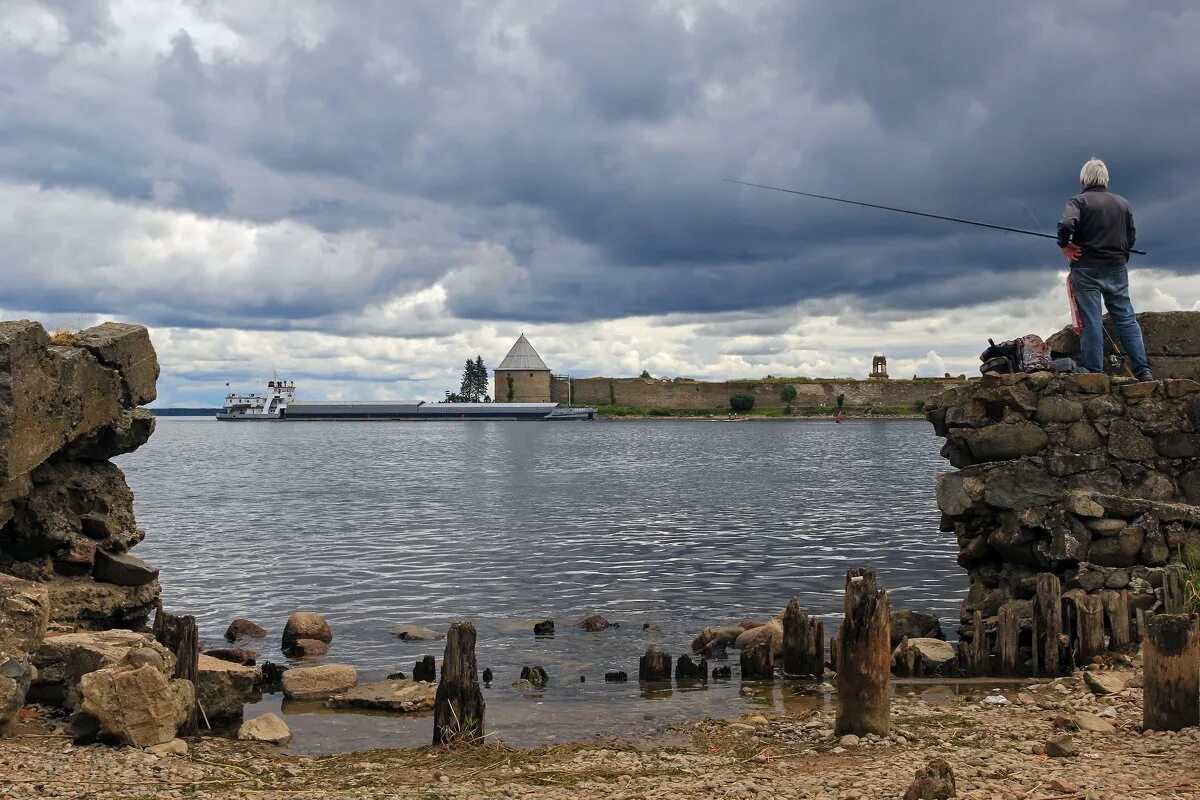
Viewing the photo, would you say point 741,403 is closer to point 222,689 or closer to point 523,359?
point 523,359

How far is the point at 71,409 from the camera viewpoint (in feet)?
33.9

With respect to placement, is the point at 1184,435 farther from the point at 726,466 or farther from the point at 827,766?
the point at 726,466

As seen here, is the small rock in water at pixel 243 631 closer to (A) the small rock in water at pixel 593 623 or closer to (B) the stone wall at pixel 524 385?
(A) the small rock in water at pixel 593 623

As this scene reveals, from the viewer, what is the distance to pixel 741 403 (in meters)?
160

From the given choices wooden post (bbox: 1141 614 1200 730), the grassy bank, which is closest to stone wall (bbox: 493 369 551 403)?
the grassy bank

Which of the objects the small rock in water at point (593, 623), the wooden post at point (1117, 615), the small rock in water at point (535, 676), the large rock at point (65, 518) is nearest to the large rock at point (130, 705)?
the large rock at point (65, 518)

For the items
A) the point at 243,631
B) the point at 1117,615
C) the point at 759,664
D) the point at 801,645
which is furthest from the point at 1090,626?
the point at 243,631

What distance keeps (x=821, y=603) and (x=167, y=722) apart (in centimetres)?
1222

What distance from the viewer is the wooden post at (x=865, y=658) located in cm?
853

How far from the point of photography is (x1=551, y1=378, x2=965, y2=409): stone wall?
160m

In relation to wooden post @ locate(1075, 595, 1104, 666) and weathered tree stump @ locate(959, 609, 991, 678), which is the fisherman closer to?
wooden post @ locate(1075, 595, 1104, 666)

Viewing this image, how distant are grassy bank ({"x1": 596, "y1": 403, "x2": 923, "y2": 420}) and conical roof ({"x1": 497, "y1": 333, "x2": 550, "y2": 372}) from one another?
12.2 meters

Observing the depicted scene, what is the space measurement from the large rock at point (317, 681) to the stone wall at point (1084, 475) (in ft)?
24.5

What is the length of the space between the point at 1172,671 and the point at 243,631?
40.9ft
